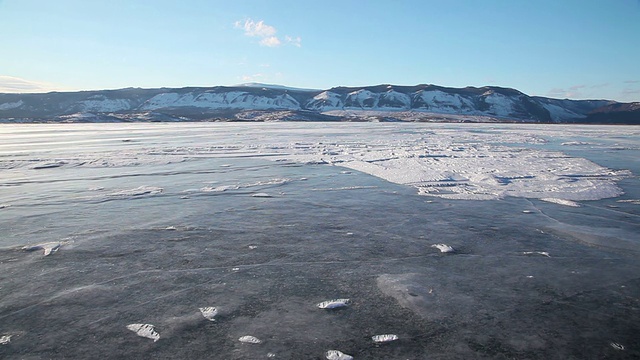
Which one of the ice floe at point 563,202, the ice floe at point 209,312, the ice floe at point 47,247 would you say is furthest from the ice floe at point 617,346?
the ice floe at point 47,247

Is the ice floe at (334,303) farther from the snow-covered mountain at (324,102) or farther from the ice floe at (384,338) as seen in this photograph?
the snow-covered mountain at (324,102)

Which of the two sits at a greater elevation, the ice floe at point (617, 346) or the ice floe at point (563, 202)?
the ice floe at point (563, 202)

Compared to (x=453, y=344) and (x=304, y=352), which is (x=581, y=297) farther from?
(x=304, y=352)

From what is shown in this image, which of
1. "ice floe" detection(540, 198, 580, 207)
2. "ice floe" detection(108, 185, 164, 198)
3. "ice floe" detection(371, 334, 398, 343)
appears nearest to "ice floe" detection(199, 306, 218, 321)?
"ice floe" detection(371, 334, 398, 343)

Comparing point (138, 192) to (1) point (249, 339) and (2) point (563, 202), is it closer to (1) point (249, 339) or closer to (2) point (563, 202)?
(1) point (249, 339)

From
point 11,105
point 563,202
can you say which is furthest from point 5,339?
point 11,105

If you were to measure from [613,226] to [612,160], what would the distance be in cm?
858

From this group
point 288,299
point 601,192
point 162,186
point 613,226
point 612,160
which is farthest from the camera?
point 612,160

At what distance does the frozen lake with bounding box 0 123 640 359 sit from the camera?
7.56ft

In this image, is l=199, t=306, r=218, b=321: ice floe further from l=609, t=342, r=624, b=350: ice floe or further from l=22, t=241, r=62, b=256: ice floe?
l=609, t=342, r=624, b=350: ice floe

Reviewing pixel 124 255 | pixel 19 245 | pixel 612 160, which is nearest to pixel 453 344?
pixel 124 255

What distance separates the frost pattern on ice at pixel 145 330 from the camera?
235cm

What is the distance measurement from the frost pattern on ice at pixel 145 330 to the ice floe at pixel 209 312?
323 millimetres

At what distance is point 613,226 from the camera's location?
4.67 m
